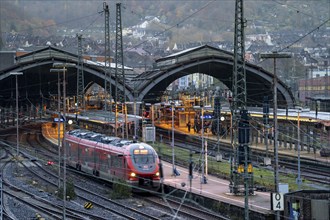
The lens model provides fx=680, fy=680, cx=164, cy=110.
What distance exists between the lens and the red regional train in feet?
82.6

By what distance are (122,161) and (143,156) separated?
0.89 meters

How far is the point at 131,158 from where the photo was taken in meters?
25.2

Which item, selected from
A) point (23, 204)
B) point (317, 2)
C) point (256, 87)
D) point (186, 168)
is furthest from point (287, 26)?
point (23, 204)

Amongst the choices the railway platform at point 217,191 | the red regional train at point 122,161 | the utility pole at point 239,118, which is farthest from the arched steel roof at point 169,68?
the utility pole at point 239,118

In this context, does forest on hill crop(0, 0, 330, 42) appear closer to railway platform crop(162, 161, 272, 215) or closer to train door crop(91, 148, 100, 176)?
train door crop(91, 148, 100, 176)

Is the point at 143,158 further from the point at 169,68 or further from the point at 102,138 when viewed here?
the point at 169,68

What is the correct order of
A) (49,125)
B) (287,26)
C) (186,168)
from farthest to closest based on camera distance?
(287,26)
(49,125)
(186,168)

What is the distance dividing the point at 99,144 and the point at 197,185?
4.73 metres

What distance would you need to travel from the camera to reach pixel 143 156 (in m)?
25.4

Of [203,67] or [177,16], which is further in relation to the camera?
[177,16]

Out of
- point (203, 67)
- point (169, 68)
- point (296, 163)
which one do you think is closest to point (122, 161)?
point (296, 163)

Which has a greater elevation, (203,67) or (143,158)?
(203,67)

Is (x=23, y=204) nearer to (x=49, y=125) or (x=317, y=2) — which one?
(x=49, y=125)

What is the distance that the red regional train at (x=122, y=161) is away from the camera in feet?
82.6
